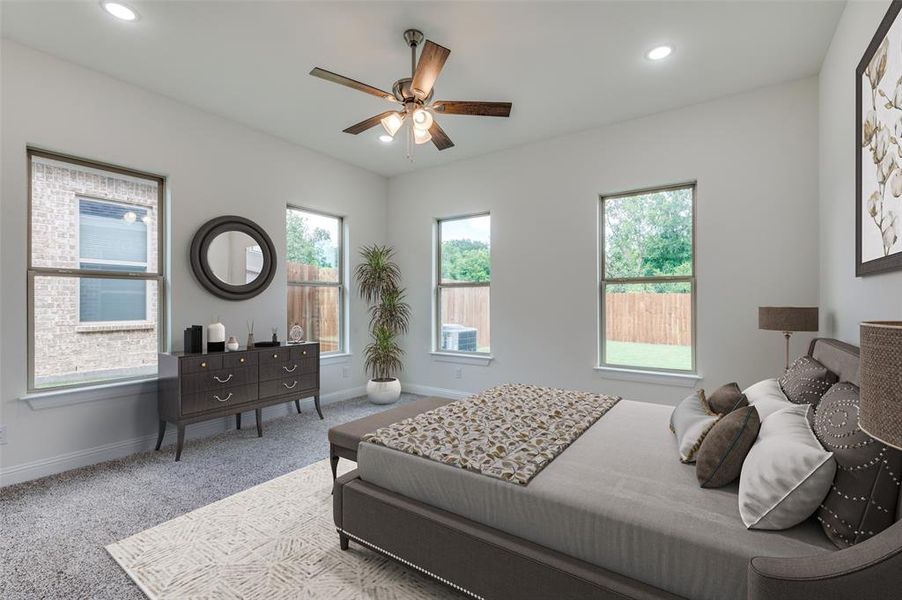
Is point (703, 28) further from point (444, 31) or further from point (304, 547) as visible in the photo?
point (304, 547)

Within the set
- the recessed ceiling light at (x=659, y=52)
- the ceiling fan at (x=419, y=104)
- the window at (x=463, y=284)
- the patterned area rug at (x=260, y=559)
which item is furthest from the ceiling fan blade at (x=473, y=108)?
the patterned area rug at (x=260, y=559)

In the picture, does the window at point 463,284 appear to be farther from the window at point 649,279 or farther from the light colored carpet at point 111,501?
the light colored carpet at point 111,501

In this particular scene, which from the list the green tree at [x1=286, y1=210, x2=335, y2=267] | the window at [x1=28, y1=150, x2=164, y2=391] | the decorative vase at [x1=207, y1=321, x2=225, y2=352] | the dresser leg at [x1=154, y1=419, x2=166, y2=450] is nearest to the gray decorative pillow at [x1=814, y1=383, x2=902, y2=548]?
the decorative vase at [x1=207, y1=321, x2=225, y2=352]

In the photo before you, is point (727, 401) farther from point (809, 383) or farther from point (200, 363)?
point (200, 363)

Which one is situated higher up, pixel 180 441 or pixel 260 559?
pixel 180 441

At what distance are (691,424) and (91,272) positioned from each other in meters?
4.32

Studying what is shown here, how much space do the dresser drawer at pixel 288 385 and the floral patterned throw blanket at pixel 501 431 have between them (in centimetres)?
207

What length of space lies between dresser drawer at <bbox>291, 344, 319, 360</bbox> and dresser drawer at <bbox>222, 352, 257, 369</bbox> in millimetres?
409

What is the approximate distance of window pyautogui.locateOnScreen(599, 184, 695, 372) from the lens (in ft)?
12.8

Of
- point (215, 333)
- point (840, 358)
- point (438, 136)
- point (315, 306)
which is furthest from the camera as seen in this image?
point (315, 306)

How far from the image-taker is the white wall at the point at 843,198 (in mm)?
1982

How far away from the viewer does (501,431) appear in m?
2.14

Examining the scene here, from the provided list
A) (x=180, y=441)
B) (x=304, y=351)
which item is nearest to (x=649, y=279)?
(x=304, y=351)

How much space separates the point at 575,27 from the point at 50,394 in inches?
179
